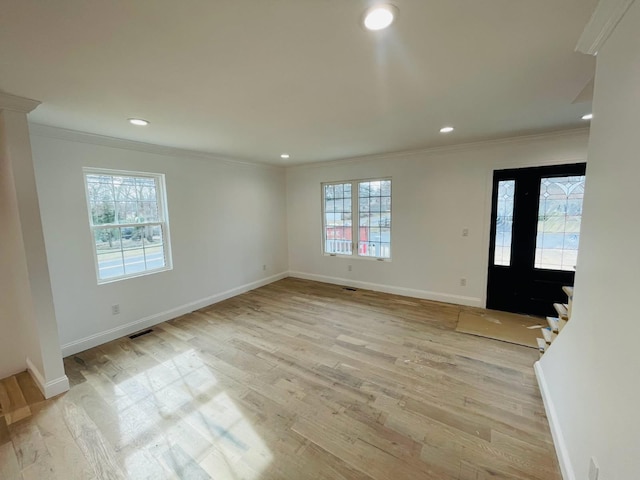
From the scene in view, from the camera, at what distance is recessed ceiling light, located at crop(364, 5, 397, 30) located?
1.16 metres

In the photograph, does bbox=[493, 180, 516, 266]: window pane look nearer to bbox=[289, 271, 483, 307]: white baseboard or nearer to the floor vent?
bbox=[289, 271, 483, 307]: white baseboard

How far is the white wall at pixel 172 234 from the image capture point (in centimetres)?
276

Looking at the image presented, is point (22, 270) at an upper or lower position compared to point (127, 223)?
lower

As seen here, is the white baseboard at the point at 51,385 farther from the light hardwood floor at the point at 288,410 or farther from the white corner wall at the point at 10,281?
the white corner wall at the point at 10,281

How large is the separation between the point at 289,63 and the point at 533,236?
381 centimetres

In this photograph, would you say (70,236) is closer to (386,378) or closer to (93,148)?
(93,148)

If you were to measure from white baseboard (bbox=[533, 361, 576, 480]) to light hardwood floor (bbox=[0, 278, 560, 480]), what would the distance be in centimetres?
6

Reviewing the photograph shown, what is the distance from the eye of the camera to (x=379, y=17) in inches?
48.0

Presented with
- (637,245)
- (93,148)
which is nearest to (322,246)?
(93,148)

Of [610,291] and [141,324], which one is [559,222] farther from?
[141,324]

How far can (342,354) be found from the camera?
9.24ft

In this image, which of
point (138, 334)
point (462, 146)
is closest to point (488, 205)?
point (462, 146)

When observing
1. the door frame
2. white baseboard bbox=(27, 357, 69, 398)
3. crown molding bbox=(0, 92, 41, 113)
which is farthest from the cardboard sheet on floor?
crown molding bbox=(0, 92, 41, 113)

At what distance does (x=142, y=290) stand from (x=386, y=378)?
3220 mm
